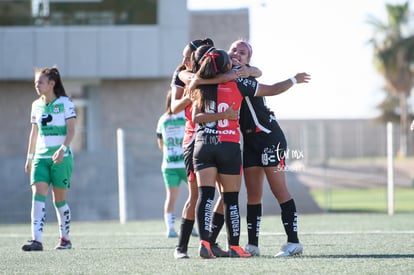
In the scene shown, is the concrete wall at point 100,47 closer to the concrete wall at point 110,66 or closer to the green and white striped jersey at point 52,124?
the concrete wall at point 110,66

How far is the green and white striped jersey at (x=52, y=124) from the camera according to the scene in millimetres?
10875

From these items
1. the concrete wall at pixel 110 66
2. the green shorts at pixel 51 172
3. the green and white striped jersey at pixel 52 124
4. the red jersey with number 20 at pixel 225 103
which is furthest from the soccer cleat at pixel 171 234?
the concrete wall at pixel 110 66

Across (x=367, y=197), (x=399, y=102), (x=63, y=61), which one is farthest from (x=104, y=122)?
(x=399, y=102)

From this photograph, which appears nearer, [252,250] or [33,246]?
[252,250]

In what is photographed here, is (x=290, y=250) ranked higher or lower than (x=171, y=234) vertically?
higher

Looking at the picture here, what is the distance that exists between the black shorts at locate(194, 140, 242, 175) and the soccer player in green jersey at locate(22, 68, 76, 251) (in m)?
2.46

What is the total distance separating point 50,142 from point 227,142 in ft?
9.54

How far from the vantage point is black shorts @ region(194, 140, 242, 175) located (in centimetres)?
873

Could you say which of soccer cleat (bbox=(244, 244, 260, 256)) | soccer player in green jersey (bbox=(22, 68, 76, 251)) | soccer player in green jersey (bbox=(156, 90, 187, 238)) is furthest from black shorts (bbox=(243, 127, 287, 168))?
soccer player in green jersey (bbox=(156, 90, 187, 238))

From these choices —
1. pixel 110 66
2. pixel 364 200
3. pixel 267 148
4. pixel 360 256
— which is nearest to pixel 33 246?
pixel 267 148

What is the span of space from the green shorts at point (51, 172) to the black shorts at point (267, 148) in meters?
2.56

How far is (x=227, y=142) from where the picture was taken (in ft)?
28.8

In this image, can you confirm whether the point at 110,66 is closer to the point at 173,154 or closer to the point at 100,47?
the point at 100,47

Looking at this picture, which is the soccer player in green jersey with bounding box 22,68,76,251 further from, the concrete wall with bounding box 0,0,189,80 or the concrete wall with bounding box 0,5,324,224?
the concrete wall with bounding box 0,0,189,80
